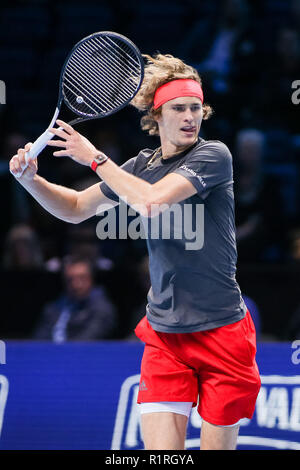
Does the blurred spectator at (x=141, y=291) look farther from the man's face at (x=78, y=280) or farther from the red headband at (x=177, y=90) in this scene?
the red headband at (x=177, y=90)

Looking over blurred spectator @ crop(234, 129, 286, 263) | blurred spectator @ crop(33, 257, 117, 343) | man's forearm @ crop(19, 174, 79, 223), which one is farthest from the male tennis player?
blurred spectator @ crop(234, 129, 286, 263)

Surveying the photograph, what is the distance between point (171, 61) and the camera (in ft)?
11.2

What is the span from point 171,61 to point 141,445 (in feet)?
7.29

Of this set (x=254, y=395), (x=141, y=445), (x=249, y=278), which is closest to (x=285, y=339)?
(x=249, y=278)

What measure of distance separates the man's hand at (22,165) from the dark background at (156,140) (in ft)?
8.84

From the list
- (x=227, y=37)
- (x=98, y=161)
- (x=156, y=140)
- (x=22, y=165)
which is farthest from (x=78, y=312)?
(x=227, y=37)

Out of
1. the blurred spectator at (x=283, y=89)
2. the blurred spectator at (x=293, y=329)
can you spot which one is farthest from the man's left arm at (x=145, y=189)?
the blurred spectator at (x=283, y=89)

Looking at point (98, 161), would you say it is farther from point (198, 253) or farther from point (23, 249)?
point (23, 249)

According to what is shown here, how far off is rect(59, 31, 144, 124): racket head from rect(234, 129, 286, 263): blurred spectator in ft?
10.4

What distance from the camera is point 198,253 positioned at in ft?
10.4

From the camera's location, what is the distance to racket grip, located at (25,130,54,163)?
3162 mm

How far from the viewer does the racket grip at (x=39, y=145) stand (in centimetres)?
316

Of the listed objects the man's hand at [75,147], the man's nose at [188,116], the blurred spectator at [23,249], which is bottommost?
the blurred spectator at [23,249]
